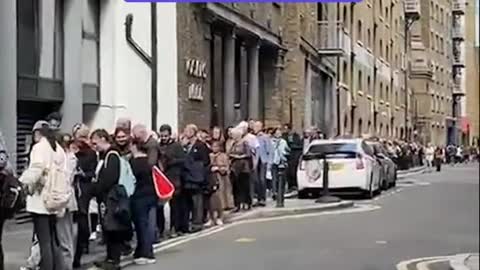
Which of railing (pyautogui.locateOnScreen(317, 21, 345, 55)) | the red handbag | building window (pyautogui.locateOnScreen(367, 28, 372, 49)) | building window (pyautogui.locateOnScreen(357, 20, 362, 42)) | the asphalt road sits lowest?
the asphalt road

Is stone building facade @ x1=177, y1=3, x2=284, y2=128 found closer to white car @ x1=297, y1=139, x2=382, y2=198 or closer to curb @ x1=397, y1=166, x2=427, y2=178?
white car @ x1=297, y1=139, x2=382, y2=198

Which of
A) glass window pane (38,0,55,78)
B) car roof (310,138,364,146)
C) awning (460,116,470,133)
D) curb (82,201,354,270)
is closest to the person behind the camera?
awning (460,116,470,133)

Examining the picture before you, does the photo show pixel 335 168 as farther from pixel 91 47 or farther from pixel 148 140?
pixel 148 140

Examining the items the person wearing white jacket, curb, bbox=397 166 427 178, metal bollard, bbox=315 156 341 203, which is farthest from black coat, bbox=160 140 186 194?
curb, bbox=397 166 427 178

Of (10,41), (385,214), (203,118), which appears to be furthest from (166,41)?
(10,41)

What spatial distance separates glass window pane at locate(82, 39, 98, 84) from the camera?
22.2 metres

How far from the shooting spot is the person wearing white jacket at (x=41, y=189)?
38.5 feet

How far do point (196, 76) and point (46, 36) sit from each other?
306 inches

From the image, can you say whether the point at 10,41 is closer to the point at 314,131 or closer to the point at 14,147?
the point at 14,147

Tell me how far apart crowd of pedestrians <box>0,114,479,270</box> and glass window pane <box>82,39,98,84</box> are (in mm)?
3140

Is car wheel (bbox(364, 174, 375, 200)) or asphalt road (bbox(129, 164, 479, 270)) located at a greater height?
car wheel (bbox(364, 174, 375, 200))

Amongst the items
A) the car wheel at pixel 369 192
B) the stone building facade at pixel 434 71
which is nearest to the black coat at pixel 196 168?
the stone building facade at pixel 434 71

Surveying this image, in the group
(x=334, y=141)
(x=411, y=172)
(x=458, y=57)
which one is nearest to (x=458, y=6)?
(x=458, y=57)

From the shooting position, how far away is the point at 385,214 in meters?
22.9
